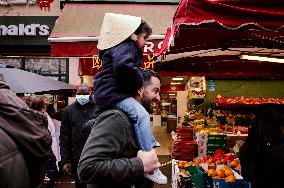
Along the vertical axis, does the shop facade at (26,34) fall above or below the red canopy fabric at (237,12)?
below

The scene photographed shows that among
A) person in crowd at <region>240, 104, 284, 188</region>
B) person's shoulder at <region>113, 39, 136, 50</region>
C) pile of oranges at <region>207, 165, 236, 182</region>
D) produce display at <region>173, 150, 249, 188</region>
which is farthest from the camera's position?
pile of oranges at <region>207, 165, 236, 182</region>

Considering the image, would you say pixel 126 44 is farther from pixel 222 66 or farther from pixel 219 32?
pixel 222 66

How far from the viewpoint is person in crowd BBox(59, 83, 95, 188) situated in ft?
22.1

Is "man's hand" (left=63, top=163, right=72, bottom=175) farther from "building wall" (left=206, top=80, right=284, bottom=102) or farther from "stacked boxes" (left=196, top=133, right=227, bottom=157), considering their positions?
"building wall" (left=206, top=80, right=284, bottom=102)

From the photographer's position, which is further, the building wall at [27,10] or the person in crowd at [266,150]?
the building wall at [27,10]

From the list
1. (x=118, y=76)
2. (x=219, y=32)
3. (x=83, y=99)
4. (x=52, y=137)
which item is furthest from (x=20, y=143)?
(x=52, y=137)

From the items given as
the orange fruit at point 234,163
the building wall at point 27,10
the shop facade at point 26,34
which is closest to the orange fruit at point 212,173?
the orange fruit at point 234,163

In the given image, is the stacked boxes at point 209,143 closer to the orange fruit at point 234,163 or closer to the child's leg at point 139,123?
the orange fruit at point 234,163

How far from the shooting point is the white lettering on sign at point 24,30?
16.6 metres

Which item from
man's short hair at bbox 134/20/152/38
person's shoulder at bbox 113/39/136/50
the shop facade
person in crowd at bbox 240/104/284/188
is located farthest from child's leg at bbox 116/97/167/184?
the shop facade

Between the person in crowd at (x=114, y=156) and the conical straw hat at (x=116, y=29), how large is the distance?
0.45m

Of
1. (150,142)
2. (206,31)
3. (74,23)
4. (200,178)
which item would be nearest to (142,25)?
(150,142)

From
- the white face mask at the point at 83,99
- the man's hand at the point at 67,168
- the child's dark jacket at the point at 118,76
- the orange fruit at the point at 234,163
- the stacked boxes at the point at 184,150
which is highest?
the child's dark jacket at the point at 118,76

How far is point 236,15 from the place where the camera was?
3479 mm
